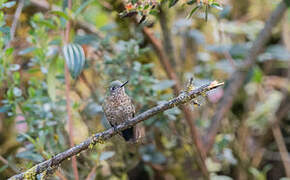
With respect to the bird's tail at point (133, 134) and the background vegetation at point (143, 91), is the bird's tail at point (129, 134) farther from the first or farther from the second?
the background vegetation at point (143, 91)

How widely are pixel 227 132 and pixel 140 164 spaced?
0.88 metres

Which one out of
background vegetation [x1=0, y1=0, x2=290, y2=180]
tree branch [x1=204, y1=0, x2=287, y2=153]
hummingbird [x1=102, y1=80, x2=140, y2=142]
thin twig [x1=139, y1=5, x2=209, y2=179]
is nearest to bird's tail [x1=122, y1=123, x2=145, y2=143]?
hummingbird [x1=102, y1=80, x2=140, y2=142]

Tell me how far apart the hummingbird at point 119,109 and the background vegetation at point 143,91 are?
0.18 m

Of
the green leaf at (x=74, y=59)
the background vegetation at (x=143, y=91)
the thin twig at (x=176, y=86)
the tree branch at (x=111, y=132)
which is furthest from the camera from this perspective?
the thin twig at (x=176, y=86)

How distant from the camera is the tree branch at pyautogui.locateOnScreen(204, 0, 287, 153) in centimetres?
344

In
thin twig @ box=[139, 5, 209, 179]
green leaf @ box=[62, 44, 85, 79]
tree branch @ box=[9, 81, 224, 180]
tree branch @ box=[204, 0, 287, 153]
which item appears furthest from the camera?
tree branch @ box=[204, 0, 287, 153]

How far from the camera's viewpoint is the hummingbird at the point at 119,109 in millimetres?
2600

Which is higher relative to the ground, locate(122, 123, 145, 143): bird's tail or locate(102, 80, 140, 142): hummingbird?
locate(102, 80, 140, 142): hummingbird

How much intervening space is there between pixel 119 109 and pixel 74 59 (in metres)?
0.46

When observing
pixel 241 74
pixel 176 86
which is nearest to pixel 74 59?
pixel 176 86

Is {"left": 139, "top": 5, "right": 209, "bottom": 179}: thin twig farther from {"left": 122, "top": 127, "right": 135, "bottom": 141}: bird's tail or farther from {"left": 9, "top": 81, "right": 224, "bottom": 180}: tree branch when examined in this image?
{"left": 9, "top": 81, "right": 224, "bottom": 180}: tree branch

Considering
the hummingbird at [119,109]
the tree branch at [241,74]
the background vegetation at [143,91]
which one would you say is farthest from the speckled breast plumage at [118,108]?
the tree branch at [241,74]

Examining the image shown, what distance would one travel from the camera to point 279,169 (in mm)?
4371

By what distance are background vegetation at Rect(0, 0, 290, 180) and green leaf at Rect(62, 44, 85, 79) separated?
13 centimetres
